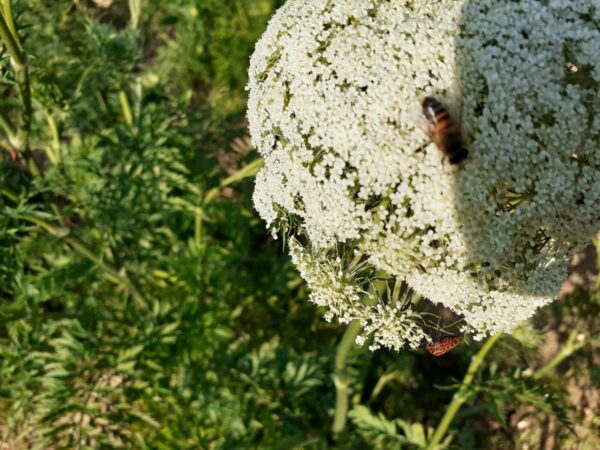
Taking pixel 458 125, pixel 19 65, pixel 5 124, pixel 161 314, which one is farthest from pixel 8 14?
pixel 161 314

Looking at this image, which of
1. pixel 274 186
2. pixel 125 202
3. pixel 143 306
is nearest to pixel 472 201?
pixel 274 186

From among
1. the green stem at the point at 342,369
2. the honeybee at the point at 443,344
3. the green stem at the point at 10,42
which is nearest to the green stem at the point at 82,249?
the green stem at the point at 10,42

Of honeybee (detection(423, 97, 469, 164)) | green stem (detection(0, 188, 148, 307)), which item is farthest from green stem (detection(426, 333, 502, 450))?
green stem (detection(0, 188, 148, 307))

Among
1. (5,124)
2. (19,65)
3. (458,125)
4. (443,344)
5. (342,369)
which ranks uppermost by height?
(458,125)

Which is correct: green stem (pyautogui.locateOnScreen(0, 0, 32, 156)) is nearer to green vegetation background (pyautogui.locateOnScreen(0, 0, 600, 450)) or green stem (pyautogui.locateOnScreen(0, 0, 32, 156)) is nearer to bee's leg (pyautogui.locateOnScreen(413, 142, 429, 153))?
green vegetation background (pyautogui.locateOnScreen(0, 0, 600, 450))

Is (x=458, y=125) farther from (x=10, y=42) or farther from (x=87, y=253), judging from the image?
(x=87, y=253)

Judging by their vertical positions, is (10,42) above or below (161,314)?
above

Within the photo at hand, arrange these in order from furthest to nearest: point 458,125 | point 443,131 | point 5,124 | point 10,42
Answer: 1. point 5,124
2. point 10,42
3. point 458,125
4. point 443,131
